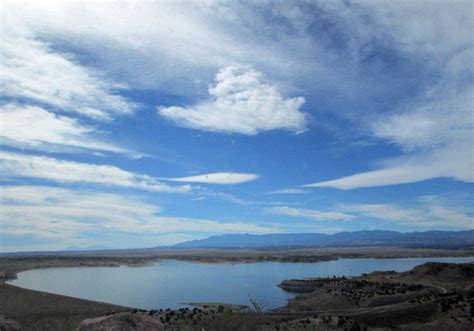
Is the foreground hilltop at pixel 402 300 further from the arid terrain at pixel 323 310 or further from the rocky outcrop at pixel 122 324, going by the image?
the rocky outcrop at pixel 122 324

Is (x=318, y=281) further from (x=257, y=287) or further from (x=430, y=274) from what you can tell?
(x=430, y=274)

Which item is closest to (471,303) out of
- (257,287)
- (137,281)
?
(257,287)

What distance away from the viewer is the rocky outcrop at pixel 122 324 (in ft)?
42.2

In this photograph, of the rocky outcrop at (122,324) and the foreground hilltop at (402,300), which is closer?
the rocky outcrop at (122,324)

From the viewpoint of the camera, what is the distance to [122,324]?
12.9 m

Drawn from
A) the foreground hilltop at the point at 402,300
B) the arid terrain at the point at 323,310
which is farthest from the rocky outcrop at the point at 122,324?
the foreground hilltop at the point at 402,300

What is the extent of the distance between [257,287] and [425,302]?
32.9m

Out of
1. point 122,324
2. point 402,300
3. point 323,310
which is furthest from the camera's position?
point 402,300

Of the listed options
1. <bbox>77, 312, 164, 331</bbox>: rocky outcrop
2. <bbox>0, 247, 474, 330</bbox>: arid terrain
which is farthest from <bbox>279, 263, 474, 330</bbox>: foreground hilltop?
<bbox>77, 312, 164, 331</bbox>: rocky outcrop

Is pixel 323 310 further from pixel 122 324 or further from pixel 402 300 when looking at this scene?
pixel 122 324

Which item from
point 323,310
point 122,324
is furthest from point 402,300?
point 122,324

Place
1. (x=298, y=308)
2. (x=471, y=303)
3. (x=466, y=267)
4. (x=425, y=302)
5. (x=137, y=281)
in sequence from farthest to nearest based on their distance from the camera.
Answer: (x=137, y=281) < (x=466, y=267) < (x=298, y=308) < (x=425, y=302) < (x=471, y=303)

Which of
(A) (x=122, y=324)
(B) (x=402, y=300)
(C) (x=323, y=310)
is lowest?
(C) (x=323, y=310)

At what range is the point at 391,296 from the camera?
49500 millimetres
